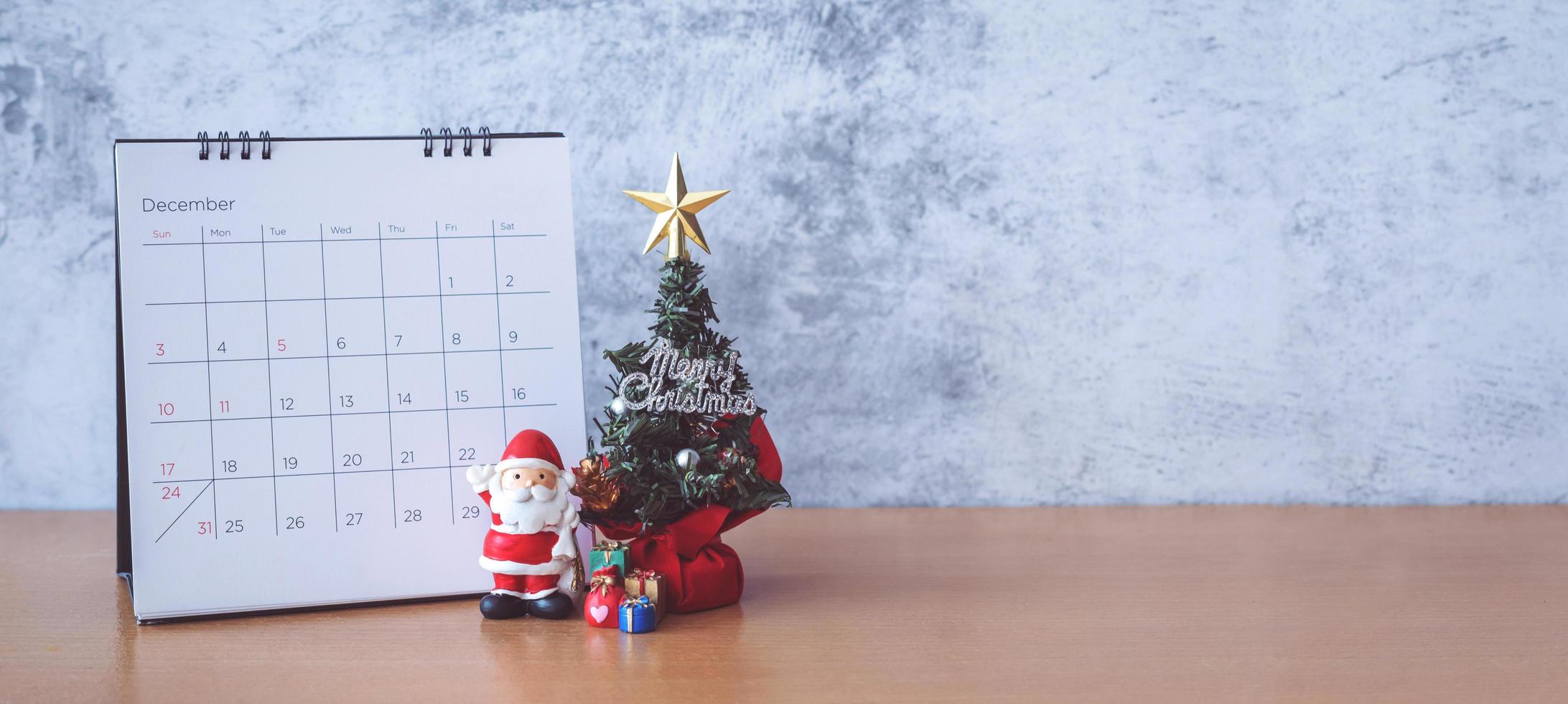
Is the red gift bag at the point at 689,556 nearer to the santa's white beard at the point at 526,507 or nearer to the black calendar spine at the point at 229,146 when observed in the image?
the santa's white beard at the point at 526,507

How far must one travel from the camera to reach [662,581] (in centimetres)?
78

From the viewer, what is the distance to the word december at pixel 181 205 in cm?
81

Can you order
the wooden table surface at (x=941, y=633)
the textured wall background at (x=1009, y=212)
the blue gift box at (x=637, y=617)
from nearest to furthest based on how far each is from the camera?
the wooden table surface at (x=941, y=633) → the blue gift box at (x=637, y=617) → the textured wall background at (x=1009, y=212)

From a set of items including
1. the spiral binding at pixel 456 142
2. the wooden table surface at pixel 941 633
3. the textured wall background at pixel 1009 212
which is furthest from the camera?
the textured wall background at pixel 1009 212

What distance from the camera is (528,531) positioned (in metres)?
0.77

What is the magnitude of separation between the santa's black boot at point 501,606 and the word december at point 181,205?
0.37m

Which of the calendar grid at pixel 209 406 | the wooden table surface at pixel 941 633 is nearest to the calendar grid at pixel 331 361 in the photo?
the calendar grid at pixel 209 406

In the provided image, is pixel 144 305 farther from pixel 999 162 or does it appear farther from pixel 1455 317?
pixel 1455 317

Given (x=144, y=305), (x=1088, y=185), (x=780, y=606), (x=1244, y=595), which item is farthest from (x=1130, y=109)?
(x=144, y=305)

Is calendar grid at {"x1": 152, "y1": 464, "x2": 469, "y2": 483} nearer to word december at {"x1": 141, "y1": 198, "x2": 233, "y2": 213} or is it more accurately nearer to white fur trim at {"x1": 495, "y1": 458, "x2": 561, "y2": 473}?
white fur trim at {"x1": 495, "y1": 458, "x2": 561, "y2": 473}

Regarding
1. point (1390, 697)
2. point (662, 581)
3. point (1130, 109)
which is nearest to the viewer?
point (1390, 697)

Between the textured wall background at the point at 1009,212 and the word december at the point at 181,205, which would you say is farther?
the textured wall background at the point at 1009,212

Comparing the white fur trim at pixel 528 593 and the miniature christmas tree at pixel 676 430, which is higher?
the miniature christmas tree at pixel 676 430

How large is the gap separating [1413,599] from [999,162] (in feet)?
1.93
